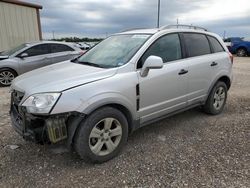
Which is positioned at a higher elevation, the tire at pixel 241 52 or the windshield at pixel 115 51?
the windshield at pixel 115 51

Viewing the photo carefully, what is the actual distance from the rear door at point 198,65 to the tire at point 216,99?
10.2 inches

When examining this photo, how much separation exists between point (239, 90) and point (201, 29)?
3.10 m

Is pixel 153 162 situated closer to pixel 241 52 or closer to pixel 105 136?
pixel 105 136

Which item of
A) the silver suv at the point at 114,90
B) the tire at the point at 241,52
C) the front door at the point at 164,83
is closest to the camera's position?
the silver suv at the point at 114,90

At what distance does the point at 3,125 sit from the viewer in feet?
14.6

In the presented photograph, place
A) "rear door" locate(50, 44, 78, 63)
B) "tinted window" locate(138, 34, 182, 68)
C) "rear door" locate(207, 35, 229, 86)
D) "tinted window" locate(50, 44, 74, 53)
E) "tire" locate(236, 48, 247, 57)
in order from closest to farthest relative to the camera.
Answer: "tinted window" locate(138, 34, 182, 68)
"rear door" locate(207, 35, 229, 86)
"rear door" locate(50, 44, 78, 63)
"tinted window" locate(50, 44, 74, 53)
"tire" locate(236, 48, 247, 57)

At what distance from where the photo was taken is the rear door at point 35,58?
8.41m

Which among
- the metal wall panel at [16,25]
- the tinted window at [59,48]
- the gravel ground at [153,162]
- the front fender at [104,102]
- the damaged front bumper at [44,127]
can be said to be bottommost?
the gravel ground at [153,162]

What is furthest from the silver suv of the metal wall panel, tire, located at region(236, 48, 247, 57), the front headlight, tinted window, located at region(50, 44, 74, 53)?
tire, located at region(236, 48, 247, 57)

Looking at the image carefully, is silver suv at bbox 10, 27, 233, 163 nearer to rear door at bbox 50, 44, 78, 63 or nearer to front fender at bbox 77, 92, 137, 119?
front fender at bbox 77, 92, 137, 119

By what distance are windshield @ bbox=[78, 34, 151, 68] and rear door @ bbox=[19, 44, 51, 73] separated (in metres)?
4.88

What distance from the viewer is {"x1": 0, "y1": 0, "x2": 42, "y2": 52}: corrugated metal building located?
492 inches

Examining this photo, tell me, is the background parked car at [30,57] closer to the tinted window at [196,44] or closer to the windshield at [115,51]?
the windshield at [115,51]

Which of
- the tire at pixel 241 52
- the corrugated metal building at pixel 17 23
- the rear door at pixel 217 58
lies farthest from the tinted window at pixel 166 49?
the tire at pixel 241 52
